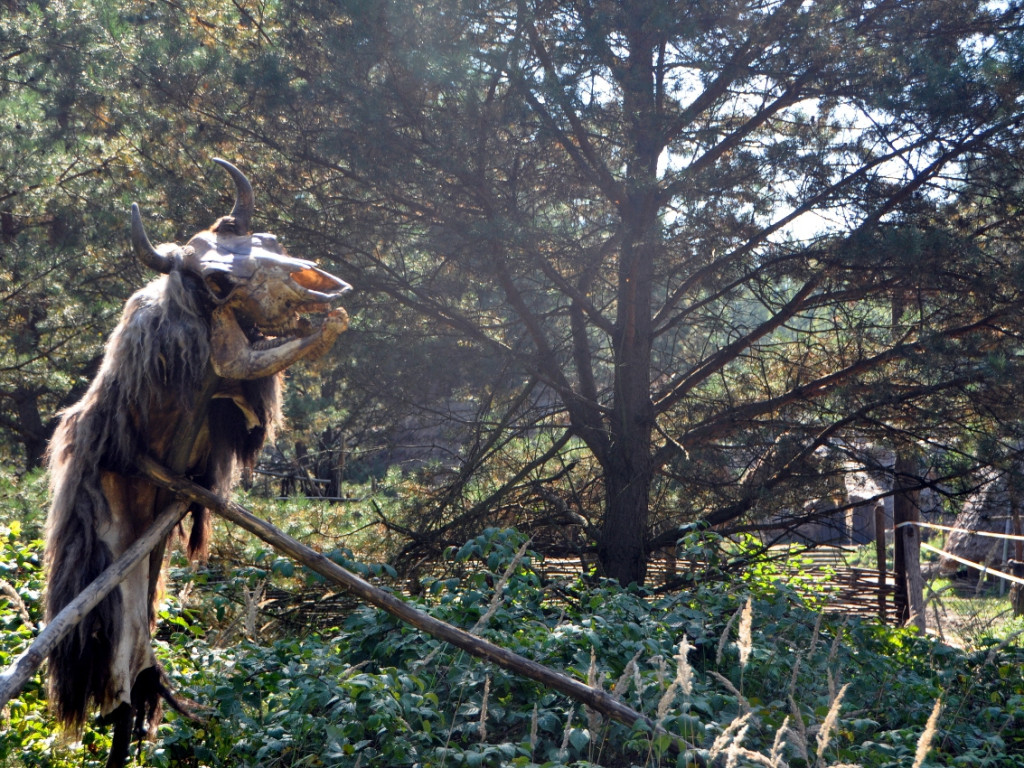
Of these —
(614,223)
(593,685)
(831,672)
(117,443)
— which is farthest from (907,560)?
(117,443)

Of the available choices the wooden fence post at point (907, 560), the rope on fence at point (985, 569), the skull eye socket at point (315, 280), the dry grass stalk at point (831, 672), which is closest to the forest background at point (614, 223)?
the rope on fence at point (985, 569)

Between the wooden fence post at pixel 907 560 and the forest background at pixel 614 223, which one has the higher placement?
the forest background at pixel 614 223

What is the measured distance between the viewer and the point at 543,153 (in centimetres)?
686

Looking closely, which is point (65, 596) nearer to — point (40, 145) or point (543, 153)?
point (543, 153)

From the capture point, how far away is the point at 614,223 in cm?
731

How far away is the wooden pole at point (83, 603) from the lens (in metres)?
2.30

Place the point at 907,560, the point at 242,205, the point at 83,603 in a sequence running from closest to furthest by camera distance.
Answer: the point at 83,603 < the point at 242,205 < the point at 907,560

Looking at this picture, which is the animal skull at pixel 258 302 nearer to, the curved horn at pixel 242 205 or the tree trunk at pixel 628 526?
the curved horn at pixel 242 205

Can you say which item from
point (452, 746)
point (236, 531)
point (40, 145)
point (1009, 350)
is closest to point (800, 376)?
point (1009, 350)

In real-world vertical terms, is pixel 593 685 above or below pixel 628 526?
below

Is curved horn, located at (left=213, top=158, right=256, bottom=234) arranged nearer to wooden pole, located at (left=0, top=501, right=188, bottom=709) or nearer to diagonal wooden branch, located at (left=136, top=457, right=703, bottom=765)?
diagonal wooden branch, located at (left=136, top=457, right=703, bottom=765)

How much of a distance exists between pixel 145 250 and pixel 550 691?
6.99ft

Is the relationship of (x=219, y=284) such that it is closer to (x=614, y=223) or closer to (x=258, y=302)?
(x=258, y=302)

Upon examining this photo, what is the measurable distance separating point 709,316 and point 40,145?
712cm
